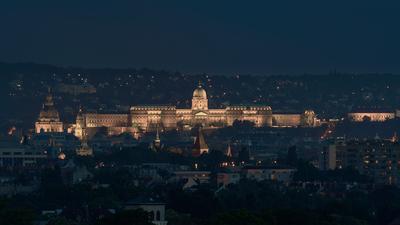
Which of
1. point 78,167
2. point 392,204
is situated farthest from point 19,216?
point 78,167

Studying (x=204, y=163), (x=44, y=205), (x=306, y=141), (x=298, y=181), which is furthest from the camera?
(x=306, y=141)

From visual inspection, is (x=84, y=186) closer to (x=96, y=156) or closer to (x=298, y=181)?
(x=298, y=181)

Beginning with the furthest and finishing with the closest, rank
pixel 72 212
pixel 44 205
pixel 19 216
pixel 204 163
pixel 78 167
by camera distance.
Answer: pixel 204 163 → pixel 78 167 → pixel 44 205 → pixel 72 212 → pixel 19 216

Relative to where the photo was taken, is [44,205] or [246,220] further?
[44,205]

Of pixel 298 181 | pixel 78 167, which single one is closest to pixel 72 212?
pixel 298 181

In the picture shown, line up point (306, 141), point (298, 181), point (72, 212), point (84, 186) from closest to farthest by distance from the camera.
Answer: point (72, 212) → point (84, 186) → point (298, 181) → point (306, 141)

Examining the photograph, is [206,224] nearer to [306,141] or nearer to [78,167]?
[78,167]
